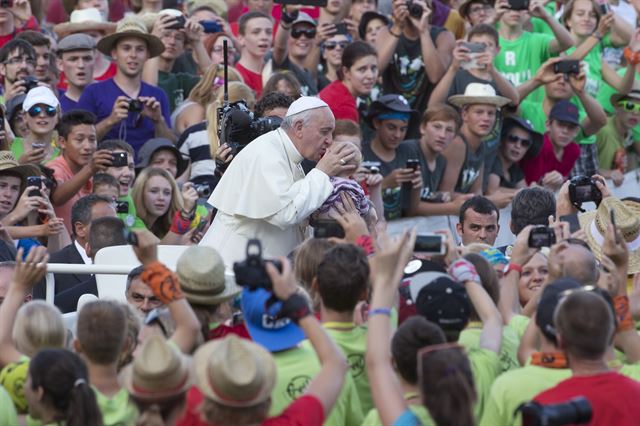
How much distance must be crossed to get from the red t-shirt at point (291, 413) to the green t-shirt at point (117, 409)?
0.17 meters

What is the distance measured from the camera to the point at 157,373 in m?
5.34

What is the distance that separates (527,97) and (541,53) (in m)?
0.40

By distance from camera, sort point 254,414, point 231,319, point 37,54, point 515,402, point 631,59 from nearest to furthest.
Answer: point 254,414 < point 515,402 < point 231,319 < point 37,54 < point 631,59

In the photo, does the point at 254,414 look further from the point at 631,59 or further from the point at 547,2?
the point at 547,2

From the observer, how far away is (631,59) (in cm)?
1383

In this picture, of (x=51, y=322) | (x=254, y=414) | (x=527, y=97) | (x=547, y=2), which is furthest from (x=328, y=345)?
(x=547, y=2)

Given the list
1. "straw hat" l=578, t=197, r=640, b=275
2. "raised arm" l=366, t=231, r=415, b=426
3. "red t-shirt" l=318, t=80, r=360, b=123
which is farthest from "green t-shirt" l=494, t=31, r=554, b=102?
"raised arm" l=366, t=231, r=415, b=426

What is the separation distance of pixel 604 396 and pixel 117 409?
67.3 inches

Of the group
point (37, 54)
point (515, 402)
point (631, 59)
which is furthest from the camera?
point (631, 59)

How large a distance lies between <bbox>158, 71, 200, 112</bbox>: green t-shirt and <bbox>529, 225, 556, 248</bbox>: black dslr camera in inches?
233

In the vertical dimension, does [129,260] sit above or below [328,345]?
below

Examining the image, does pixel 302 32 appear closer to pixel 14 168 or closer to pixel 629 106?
pixel 629 106

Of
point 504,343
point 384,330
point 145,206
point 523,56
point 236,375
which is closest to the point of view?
point 236,375

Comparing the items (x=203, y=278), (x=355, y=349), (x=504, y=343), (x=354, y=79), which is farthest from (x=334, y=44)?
(x=355, y=349)
